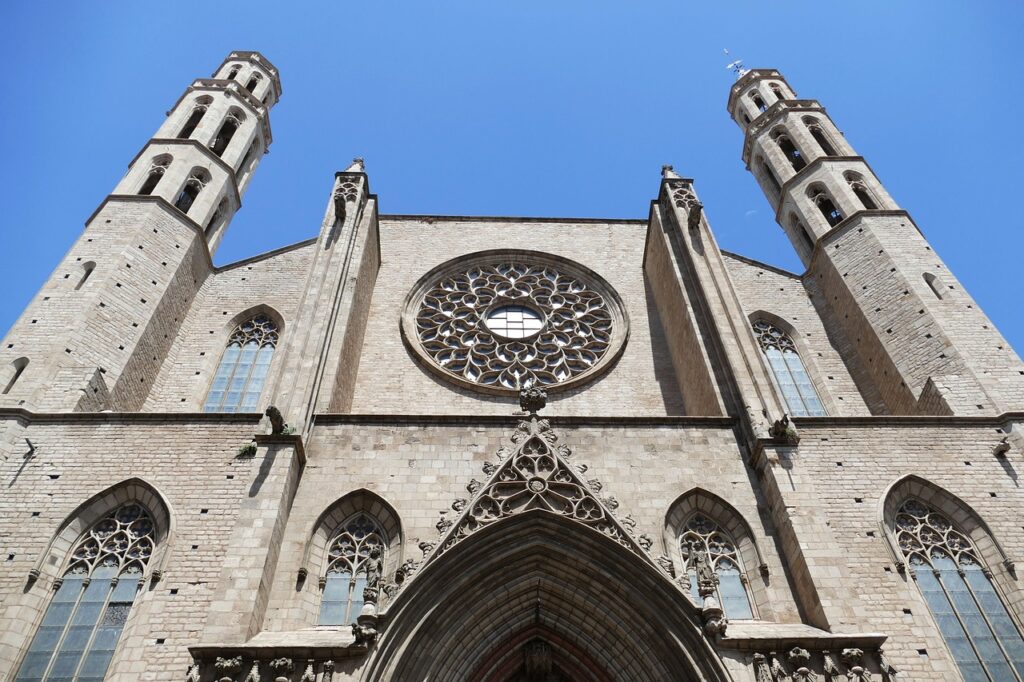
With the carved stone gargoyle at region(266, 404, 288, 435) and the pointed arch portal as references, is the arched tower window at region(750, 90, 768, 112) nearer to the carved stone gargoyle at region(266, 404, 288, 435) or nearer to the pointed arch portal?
the pointed arch portal

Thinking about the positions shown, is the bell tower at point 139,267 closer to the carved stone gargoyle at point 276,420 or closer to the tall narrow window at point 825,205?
the carved stone gargoyle at point 276,420

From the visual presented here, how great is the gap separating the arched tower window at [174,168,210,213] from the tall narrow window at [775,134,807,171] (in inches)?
577

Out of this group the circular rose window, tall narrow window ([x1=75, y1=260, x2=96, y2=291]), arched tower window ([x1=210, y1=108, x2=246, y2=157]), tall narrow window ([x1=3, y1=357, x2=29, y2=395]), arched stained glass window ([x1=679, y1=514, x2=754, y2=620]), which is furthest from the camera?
arched tower window ([x1=210, y1=108, x2=246, y2=157])

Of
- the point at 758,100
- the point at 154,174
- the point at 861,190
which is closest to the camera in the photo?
the point at 154,174

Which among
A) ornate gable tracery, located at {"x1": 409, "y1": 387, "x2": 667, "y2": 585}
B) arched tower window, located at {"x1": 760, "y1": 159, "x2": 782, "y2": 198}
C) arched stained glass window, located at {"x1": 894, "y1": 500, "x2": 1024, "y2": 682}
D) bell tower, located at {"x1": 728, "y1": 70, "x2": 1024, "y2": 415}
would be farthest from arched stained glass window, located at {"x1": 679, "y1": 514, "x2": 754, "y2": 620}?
arched tower window, located at {"x1": 760, "y1": 159, "x2": 782, "y2": 198}

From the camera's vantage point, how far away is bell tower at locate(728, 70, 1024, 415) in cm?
1195

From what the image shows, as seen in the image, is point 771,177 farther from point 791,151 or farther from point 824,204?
point 824,204

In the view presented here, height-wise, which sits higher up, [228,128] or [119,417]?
[228,128]

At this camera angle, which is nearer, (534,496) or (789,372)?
(534,496)

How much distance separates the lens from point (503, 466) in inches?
366

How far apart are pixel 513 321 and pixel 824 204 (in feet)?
26.7

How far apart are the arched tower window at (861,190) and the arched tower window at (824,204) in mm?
580

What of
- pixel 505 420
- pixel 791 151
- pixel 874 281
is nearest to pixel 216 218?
pixel 505 420

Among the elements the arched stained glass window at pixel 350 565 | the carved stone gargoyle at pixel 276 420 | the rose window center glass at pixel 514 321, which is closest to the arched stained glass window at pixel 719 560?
the arched stained glass window at pixel 350 565
